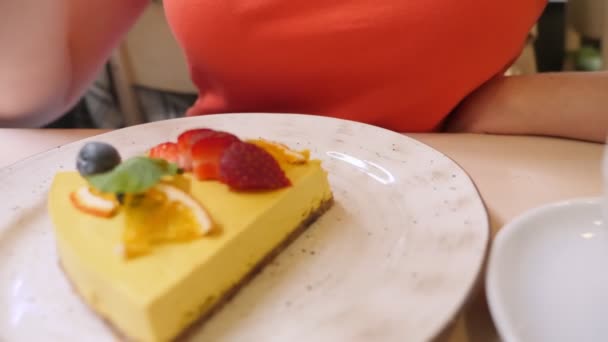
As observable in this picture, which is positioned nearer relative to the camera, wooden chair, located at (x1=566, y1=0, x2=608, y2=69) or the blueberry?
the blueberry

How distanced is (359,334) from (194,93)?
5.18ft

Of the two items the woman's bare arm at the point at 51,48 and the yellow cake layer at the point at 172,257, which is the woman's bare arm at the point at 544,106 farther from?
the woman's bare arm at the point at 51,48

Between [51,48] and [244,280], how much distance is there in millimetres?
534

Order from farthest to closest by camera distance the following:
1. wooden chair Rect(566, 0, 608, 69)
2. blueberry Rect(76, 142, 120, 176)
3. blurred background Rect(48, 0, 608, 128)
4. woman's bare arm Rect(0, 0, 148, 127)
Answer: blurred background Rect(48, 0, 608, 128)
wooden chair Rect(566, 0, 608, 69)
woman's bare arm Rect(0, 0, 148, 127)
blueberry Rect(76, 142, 120, 176)

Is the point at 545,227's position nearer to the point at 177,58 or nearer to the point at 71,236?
the point at 71,236

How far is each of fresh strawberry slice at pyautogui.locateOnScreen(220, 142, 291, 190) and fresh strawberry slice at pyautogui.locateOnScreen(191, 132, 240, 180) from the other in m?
0.01

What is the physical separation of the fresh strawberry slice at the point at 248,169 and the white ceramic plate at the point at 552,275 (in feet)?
0.77

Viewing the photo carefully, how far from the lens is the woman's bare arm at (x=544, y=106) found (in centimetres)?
69

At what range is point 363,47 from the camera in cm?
73

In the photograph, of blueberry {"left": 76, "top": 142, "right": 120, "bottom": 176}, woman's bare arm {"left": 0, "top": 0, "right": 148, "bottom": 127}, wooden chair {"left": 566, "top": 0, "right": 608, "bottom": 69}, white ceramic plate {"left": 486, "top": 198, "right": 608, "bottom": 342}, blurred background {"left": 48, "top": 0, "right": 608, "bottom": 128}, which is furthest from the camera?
blurred background {"left": 48, "top": 0, "right": 608, "bottom": 128}

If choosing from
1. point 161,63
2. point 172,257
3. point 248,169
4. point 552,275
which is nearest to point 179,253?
point 172,257

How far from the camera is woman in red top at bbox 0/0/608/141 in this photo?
71cm

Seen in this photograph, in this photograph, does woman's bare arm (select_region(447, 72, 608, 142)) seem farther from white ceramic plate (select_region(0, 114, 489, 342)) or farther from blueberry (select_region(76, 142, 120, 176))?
blueberry (select_region(76, 142, 120, 176))

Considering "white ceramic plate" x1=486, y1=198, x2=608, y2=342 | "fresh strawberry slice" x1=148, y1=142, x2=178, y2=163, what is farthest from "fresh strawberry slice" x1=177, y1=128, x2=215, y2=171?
"white ceramic plate" x1=486, y1=198, x2=608, y2=342
